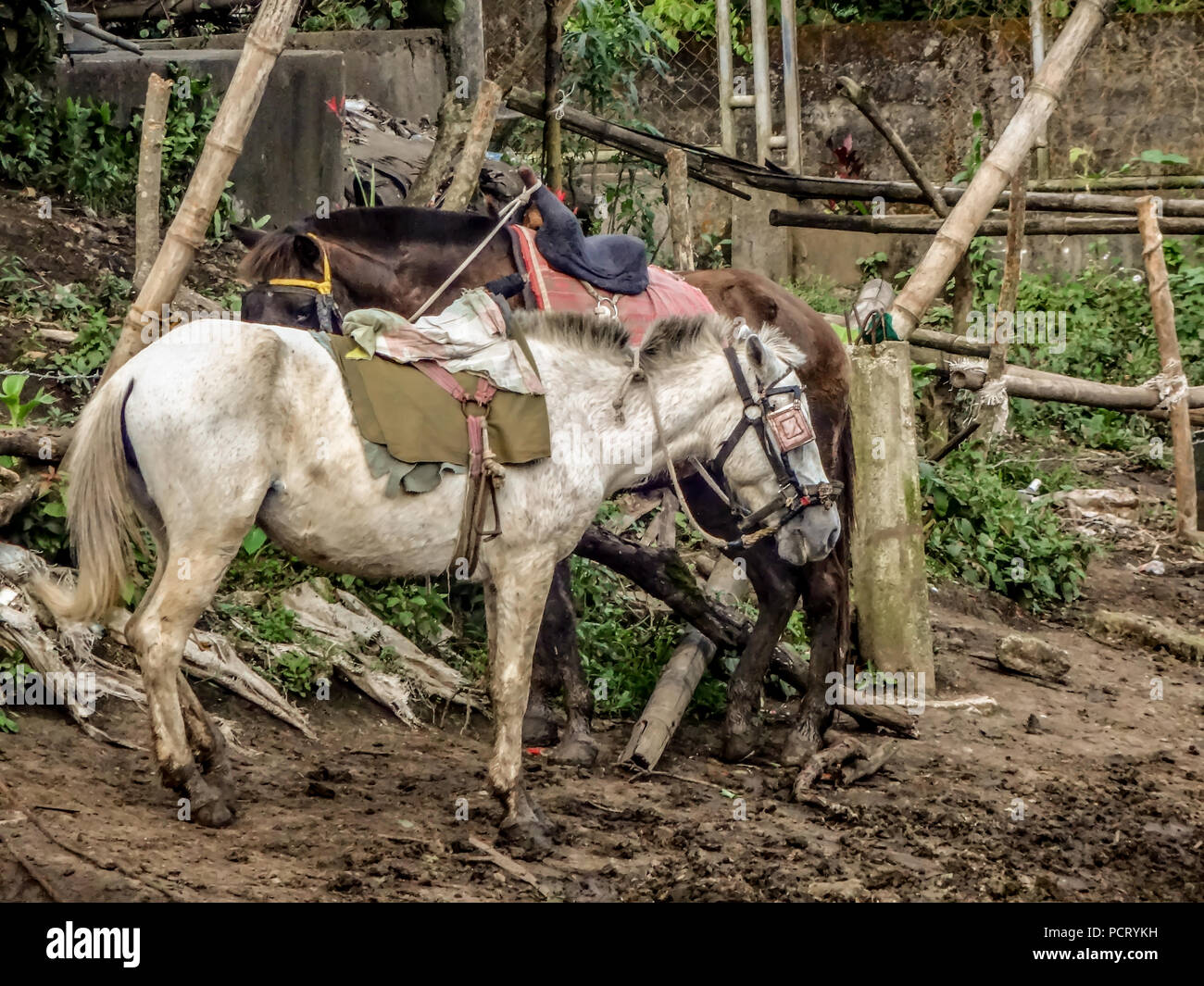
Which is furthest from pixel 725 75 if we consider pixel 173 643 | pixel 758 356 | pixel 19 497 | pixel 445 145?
pixel 173 643

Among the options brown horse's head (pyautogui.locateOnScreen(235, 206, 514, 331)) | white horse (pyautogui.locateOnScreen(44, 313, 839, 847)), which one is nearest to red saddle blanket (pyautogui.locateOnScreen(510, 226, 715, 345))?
brown horse's head (pyautogui.locateOnScreen(235, 206, 514, 331))

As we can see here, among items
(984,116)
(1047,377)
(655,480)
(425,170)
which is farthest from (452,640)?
(984,116)

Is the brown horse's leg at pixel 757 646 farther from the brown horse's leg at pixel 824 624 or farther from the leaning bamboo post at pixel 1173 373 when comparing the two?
the leaning bamboo post at pixel 1173 373

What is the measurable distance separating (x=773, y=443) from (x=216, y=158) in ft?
8.50

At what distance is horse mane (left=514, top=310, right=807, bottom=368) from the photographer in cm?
509

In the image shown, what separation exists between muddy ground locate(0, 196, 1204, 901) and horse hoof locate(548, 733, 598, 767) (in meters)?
0.06

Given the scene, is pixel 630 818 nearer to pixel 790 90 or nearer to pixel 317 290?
pixel 317 290

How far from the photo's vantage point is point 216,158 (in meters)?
5.61

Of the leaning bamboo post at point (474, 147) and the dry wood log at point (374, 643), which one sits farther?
the leaning bamboo post at point (474, 147)

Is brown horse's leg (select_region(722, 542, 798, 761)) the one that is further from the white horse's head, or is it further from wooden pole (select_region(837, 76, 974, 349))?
wooden pole (select_region(837, 76, 974, 349))

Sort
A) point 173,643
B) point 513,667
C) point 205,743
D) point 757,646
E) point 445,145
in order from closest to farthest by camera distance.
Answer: point 173,643 → point 205,743 → point 513,667 → point 757,646 → point 445,145

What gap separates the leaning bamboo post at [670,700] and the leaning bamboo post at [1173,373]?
12.8 ft

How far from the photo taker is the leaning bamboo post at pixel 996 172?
24.3 ft

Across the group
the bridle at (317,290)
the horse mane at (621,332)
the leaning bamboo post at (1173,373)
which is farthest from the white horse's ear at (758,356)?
the leaning bamboo post at (1173,373)
